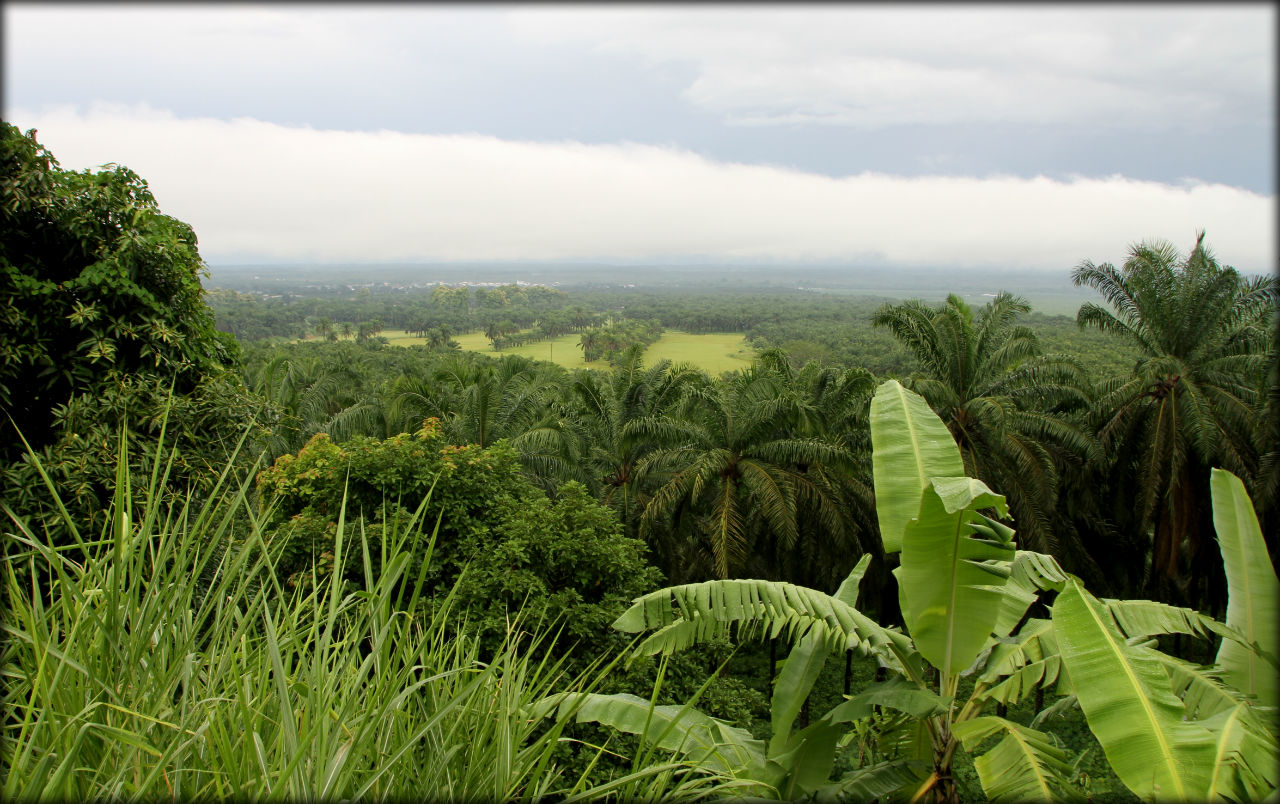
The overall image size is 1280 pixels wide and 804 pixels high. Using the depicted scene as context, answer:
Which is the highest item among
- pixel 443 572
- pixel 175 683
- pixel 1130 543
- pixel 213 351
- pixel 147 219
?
pixel 147 219

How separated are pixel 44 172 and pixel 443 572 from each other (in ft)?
21.8

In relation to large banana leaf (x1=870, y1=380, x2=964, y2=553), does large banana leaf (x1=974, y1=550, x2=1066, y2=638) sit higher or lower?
lower

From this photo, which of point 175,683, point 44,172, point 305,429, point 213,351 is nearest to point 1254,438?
point 175,683

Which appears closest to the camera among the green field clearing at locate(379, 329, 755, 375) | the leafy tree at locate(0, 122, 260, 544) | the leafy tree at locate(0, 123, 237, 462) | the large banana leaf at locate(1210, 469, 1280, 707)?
the large banana leaf at locate(1210, 469, 1280, 707)

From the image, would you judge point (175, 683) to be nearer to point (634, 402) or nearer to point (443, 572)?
point (443, 572)

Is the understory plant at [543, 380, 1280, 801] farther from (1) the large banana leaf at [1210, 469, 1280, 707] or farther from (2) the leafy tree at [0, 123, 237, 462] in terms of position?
(2) the leafy tree at [0, 123, 237, 462]

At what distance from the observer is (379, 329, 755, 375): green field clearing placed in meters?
39.4

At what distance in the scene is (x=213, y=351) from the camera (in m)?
8.73

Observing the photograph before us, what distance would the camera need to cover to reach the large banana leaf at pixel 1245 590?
4.57m

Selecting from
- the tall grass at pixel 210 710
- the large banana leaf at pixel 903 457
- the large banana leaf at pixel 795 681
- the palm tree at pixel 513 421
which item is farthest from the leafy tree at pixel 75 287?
the palm tree at pixel 513 421

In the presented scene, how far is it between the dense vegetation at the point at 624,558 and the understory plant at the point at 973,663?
3 centimetres

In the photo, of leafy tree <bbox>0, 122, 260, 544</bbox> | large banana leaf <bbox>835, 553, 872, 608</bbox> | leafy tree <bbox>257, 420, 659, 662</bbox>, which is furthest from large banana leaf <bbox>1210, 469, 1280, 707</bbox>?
leafy tree <bbox>0, 122, 260, 544</bbox>

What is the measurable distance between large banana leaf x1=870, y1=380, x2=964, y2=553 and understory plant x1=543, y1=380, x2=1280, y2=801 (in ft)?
0.04

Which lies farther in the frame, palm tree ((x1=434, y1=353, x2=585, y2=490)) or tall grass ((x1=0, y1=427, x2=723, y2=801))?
palm tree ((x1=434, y1=353, x2=585, y2=490))
